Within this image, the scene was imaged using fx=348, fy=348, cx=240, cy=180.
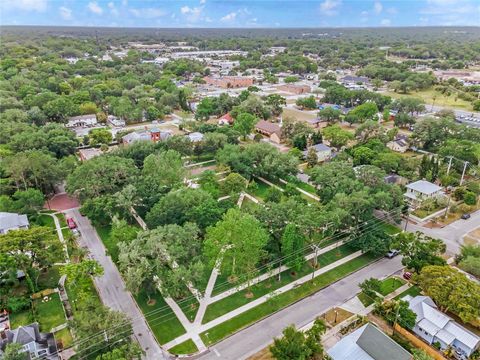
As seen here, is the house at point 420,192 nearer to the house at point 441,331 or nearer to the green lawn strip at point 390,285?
the green lawn strip at point 390,285

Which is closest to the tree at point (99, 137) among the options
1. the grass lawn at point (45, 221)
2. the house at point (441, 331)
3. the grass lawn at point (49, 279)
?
the grass lawn at point (45, 221)

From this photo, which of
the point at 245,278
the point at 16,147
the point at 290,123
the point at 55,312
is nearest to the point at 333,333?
the point at 245,278

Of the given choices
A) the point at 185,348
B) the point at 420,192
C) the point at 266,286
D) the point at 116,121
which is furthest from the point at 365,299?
the point at 116,121

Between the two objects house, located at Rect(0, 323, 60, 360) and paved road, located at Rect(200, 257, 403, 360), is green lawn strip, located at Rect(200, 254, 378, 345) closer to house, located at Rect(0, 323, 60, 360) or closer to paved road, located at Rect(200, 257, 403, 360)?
paved road, located at Rect(200, 257, 403, 360)

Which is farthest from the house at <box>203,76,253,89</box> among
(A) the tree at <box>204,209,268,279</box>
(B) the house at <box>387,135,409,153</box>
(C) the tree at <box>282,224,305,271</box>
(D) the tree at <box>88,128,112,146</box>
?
(A) the tree at <box>204,209,268,279</box>

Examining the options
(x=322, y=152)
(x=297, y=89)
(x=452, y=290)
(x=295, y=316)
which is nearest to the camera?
(x=452, y=290)

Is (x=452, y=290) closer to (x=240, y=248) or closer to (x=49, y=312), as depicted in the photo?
(x=240, y=248)
